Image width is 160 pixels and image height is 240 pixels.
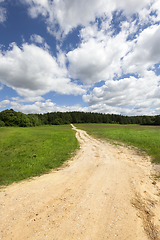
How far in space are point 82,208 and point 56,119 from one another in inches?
5713

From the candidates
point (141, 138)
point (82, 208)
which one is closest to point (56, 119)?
point (141, 138)

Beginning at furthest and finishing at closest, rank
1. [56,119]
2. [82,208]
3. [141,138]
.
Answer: [56,119], [141,138], [82,208]

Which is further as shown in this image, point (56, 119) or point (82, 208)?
point (56, 119)

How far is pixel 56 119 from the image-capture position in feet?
483

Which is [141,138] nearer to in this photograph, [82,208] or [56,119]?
[82,208]

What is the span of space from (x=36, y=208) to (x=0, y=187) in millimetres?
4200

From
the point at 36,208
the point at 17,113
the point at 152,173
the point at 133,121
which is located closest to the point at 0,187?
the point at 36,208

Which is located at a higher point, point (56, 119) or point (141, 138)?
point (56, 119)

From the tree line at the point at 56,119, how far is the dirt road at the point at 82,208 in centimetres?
10166

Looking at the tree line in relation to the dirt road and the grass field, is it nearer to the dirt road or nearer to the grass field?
the grass field

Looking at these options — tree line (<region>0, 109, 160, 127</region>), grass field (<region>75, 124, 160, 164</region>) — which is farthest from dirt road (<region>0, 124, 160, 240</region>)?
tree line (<region>0, 109, 160, 127</region>)

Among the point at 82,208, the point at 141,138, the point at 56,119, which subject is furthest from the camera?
the point at 56,119

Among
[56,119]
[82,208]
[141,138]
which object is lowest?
[82,208]

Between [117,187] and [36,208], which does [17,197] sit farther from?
[117,187]
